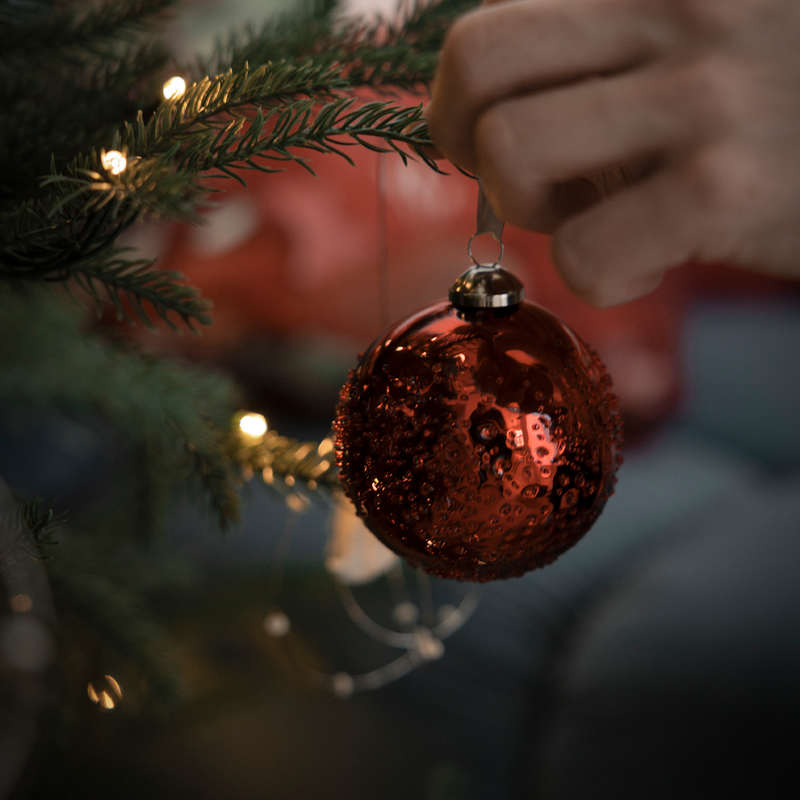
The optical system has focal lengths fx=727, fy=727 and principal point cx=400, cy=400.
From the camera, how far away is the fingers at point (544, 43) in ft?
0.76

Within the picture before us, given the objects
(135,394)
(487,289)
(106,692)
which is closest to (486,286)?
(487,289)

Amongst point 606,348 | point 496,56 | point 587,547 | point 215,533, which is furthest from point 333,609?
point 496,56

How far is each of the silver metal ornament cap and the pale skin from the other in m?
0.08

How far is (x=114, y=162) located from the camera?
0.95ft

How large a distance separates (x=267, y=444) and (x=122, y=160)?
243mm

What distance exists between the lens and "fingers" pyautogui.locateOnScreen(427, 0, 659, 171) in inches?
9.1

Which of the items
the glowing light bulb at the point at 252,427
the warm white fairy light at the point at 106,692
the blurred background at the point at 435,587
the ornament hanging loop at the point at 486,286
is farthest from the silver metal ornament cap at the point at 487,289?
the warm white fairy light at the point at 106,692

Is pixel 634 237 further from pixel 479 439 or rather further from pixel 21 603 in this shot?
pixel 21 603

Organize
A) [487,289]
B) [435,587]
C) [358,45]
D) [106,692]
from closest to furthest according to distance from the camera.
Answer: [487,289]
[358,45]
[106,692]
[435,587]

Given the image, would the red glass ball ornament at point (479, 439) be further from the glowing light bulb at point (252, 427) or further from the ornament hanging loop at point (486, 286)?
the glowing light bulb at point (252, 427)

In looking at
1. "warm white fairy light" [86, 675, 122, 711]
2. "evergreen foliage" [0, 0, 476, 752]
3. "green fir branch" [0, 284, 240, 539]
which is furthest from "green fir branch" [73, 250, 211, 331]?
"warm white fairy light" [86, 675, 122, 711]

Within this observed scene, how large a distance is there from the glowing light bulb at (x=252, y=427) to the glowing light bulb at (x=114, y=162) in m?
0.25

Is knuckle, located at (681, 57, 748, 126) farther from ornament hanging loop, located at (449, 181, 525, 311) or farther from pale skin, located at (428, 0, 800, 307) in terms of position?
ornament hanging loop, located at (449, 181, 525, 311)

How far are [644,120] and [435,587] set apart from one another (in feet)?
2.46
